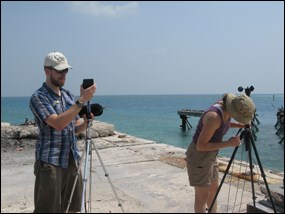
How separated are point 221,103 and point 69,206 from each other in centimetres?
151

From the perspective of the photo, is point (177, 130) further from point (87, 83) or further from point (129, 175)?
point (87, 83)

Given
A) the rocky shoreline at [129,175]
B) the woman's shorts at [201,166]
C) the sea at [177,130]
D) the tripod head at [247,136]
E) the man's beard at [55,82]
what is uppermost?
the man's beard at [55,82]

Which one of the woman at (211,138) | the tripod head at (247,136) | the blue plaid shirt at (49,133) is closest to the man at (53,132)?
the blue plaid shirt at (49,133)

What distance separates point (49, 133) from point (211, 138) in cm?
133

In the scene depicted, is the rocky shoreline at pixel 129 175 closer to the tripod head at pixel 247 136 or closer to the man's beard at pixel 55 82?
the tripod head at pixel 247 136

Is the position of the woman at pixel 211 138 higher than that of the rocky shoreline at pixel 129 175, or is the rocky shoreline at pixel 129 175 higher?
the woman at pixel 211 138

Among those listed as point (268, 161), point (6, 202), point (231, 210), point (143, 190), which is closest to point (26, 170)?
point (6, 202)

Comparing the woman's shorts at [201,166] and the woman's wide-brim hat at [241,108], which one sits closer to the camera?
the woman's wide-brim hat at [241,108]

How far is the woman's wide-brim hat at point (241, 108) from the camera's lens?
2615 millimetres

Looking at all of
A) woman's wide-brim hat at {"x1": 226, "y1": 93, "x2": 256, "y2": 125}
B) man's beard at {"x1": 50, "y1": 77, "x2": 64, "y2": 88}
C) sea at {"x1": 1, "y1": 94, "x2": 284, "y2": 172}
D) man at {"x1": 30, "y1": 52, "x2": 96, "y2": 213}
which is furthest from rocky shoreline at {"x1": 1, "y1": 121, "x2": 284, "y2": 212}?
man's beard at {"x1": 50, "y1": 77, "x2": 64, "y2": 88}

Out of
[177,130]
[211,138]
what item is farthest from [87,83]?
[177,130]

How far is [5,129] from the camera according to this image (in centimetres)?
1101

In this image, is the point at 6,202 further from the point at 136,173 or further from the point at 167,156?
the point at 167,156

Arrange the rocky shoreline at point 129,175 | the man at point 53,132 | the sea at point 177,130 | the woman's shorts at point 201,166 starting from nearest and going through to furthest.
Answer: the man at point 53,132
the woman's shorts at point 201,166
the rocky shoreline at point 129,175
the sea at point 177,130
